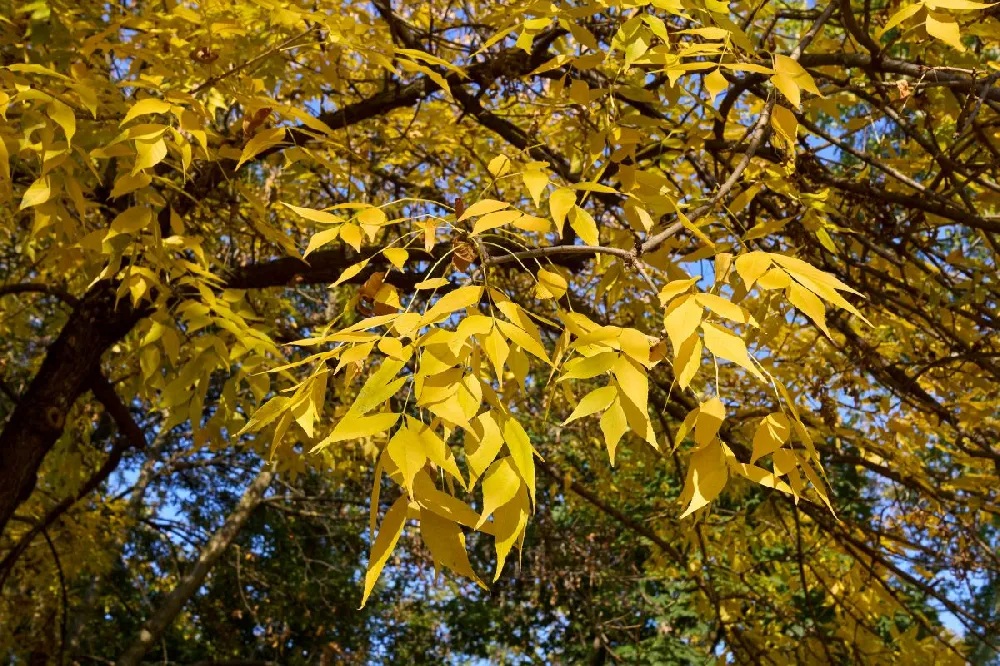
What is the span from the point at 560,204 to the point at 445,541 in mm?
543

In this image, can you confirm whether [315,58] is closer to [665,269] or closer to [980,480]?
[665,269]

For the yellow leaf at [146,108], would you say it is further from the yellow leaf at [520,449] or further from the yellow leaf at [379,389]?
A: the yellow leaf at [520,449]

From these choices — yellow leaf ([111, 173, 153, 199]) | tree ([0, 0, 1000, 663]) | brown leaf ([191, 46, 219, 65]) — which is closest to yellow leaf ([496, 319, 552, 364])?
tree ([0, 0, 1000, 663])

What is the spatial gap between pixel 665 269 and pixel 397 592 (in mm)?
7635

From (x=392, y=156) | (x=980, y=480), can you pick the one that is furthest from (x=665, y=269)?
(x=392, y=156)

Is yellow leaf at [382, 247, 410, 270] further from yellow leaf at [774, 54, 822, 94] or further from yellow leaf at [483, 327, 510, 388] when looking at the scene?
yellow leaf at [774, 54, 822, 94]

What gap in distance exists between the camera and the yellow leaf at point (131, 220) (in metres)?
1.89

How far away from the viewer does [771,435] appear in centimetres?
110

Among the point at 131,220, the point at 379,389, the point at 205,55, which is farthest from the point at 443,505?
the point at 205,55

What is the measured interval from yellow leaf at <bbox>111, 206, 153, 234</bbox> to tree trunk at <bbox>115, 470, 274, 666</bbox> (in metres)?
4.70

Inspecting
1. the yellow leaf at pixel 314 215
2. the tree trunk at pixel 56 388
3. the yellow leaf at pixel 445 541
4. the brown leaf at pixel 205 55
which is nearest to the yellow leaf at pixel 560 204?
the yellow leaf at pixel 314 215

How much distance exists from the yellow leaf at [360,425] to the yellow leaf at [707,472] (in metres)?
0.39

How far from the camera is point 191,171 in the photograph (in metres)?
2.90

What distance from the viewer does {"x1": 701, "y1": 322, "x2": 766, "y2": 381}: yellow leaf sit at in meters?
0.90
